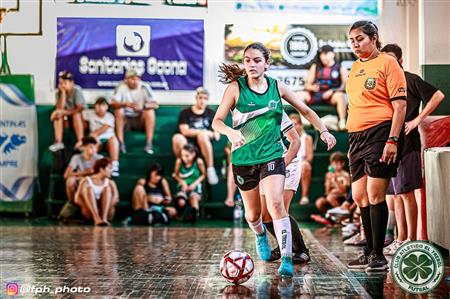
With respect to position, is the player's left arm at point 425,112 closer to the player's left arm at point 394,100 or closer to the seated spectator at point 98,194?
the player's left arm at point 394,100

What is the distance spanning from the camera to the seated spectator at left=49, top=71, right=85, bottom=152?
1422cm

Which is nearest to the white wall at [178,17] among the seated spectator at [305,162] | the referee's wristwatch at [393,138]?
the seated spectator at [305,162]

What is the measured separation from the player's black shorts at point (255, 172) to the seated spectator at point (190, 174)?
23.2 feet

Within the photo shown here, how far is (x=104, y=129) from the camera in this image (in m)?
14.1

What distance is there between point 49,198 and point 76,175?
0.88m

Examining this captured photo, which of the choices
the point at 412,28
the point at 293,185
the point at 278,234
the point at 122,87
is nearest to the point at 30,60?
the point at 122,87

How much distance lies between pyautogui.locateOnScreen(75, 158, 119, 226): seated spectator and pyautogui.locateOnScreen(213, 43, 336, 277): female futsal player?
21.8 ft

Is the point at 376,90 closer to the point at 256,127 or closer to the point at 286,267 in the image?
the point at 256,127

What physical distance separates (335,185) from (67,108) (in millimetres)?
4727

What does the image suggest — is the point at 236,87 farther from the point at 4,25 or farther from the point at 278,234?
the point at 4,25

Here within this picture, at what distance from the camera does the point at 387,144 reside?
641cm

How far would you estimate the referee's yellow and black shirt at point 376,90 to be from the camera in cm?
653

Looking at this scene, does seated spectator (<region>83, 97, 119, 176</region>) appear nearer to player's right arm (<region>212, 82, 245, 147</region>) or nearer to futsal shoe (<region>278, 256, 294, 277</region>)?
player's right arm (<region>212, 82, 245, 147</region>)

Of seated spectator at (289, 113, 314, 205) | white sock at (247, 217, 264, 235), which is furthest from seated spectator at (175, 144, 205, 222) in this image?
white sock at (247, 217, 264, 235)
